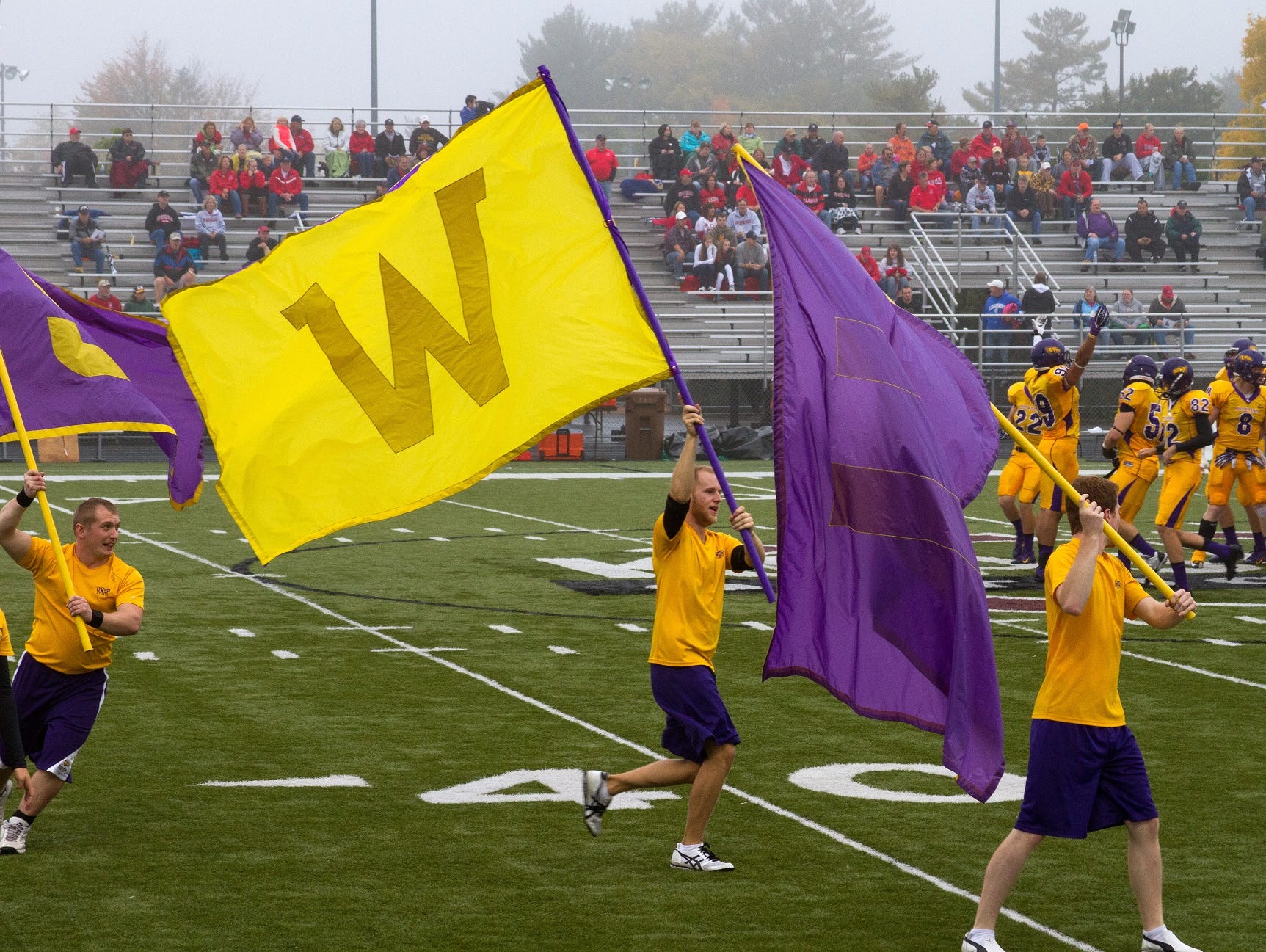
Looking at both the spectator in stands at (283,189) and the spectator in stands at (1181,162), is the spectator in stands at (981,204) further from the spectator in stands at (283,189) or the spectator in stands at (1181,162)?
the spectator in stands at (283,189)

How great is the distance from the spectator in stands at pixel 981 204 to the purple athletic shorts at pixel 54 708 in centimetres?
3054

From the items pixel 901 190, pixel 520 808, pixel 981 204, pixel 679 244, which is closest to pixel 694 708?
pixel 520 808

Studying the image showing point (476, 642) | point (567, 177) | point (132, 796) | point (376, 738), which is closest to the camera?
point (567, 177)

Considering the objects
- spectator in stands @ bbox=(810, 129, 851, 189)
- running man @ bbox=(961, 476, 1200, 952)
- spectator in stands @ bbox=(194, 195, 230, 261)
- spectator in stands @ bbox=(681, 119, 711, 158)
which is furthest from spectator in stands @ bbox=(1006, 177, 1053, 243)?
running man @ bbox=(961, 476, 1200, 952)

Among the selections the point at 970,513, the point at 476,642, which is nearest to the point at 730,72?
the point at 970,513

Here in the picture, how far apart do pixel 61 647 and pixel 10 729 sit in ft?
1.52

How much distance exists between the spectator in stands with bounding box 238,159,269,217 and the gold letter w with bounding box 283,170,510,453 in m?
27.7

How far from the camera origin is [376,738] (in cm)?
925

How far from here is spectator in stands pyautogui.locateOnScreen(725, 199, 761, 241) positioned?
34219 millimetres

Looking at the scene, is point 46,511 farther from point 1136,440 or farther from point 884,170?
point 884,170

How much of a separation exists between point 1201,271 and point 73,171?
21.5 m

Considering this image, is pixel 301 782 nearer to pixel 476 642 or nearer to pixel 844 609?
pixel 844 609

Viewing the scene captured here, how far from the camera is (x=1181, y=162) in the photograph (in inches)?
1545

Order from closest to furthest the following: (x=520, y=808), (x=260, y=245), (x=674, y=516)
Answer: (x=674, y=516) → (x=520, y=808) → (x=260, y=245)
